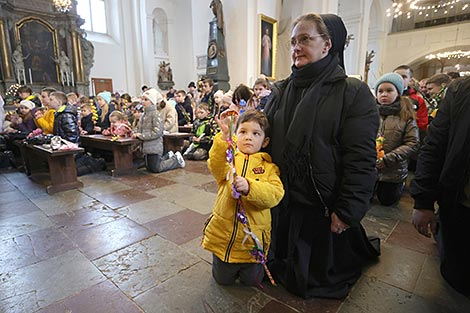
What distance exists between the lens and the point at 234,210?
1569mm

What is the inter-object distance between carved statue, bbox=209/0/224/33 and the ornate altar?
7.10 meters

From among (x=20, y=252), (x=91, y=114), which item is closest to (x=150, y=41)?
(x=91, y=114)

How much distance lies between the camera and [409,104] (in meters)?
2.88

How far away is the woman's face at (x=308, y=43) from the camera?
139 centimetres

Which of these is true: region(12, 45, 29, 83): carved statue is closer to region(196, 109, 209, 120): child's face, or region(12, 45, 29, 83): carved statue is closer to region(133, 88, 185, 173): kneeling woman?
region(196, 109, 209, 120): child's face

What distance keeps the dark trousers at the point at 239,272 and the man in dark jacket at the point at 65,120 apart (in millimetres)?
3815

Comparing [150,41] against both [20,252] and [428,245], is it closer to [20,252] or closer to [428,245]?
[20,252]

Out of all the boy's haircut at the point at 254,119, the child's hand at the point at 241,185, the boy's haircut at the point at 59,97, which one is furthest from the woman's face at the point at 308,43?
the boy's haircut at the point at 59,97

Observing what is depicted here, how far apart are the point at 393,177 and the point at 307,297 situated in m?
2.02

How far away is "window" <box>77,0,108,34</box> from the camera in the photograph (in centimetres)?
1353

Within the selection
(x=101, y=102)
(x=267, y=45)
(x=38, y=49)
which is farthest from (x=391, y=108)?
(x=38, y=49)

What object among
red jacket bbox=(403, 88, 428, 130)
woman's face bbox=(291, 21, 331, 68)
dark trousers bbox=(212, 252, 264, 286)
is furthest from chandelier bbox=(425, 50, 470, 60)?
dark trousers bbox=(212, 252, 264, 286)

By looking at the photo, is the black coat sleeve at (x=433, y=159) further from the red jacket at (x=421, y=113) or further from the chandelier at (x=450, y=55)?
the chandelier at (x=450, y=55)

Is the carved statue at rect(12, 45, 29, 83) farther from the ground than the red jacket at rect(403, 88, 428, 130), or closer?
farther from the ground
